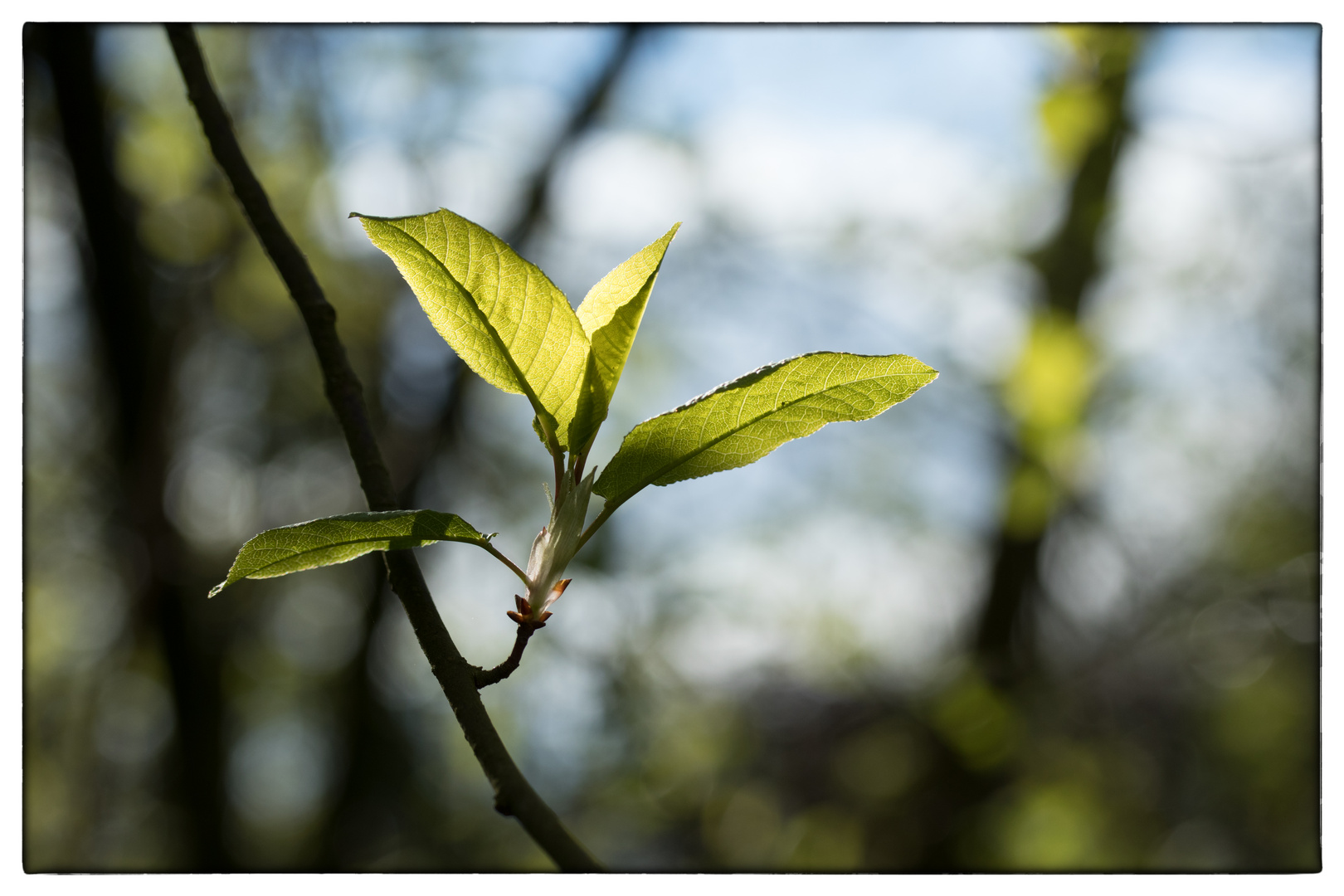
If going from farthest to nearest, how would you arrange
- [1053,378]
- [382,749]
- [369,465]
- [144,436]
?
[382,749]
[144,436]
[1053,378]
[369,465]

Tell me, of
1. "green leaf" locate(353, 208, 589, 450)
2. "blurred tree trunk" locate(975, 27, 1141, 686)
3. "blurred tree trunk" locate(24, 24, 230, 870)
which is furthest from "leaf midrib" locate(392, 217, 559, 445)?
"blurred tree trunk" locate(24, 24, 230, 870)

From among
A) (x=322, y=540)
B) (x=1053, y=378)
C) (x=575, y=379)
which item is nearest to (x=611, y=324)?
(x=575, y=379)

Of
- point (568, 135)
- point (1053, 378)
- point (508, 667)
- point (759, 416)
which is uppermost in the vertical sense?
point (568, 135)

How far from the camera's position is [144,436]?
2.26 meters

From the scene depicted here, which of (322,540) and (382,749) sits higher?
(322,540)

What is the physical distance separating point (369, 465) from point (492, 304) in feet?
0.46

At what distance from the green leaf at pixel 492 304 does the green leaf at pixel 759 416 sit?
4 cm

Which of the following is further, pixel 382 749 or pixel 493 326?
pixel 382 749

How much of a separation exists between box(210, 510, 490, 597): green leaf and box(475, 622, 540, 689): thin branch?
6 centimetres

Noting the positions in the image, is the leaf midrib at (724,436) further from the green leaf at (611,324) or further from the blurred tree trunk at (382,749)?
the blurred tree trunk at (382,749)

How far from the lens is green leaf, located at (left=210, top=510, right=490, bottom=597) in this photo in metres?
0.36

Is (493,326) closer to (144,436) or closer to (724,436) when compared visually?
(724,436)

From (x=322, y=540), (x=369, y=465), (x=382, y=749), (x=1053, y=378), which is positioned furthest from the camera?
(x=382, y=749)

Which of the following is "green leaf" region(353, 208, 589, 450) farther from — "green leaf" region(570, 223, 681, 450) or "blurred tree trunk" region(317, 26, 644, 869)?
"blurred tree trunk" region(317, 26, 644, 869)
